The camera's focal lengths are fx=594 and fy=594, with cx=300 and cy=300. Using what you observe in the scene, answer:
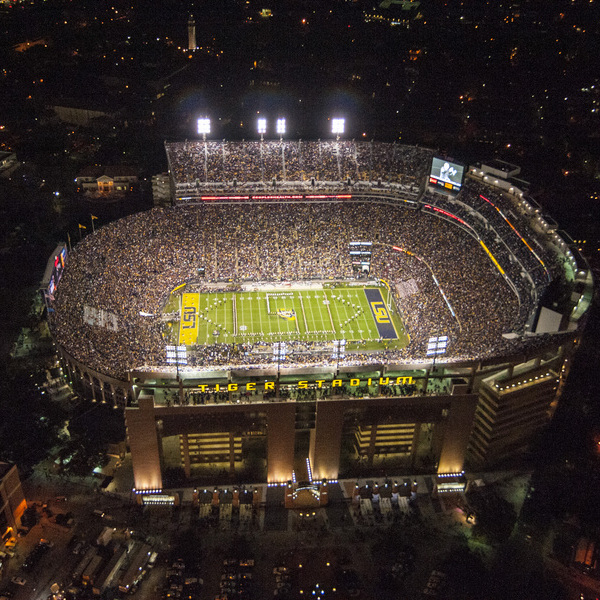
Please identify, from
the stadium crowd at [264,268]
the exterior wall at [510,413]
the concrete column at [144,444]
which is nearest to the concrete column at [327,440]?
the stadium crowd at [264,268]

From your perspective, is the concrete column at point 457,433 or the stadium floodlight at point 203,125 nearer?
the concrete column at point 457,433

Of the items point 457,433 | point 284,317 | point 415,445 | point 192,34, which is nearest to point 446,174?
point 284,317

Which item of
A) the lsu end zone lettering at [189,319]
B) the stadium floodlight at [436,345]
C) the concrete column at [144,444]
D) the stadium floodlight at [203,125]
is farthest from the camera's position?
the stadium floodlight at [203,125]

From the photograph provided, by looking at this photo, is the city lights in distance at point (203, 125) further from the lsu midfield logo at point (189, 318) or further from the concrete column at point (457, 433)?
the concrete column at point (457, 433)

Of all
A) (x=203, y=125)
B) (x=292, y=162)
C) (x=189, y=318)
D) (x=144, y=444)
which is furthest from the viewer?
(x=292, y=162)

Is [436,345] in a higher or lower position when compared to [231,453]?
higher

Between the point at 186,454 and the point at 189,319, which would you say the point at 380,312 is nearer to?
the point at 189,319
